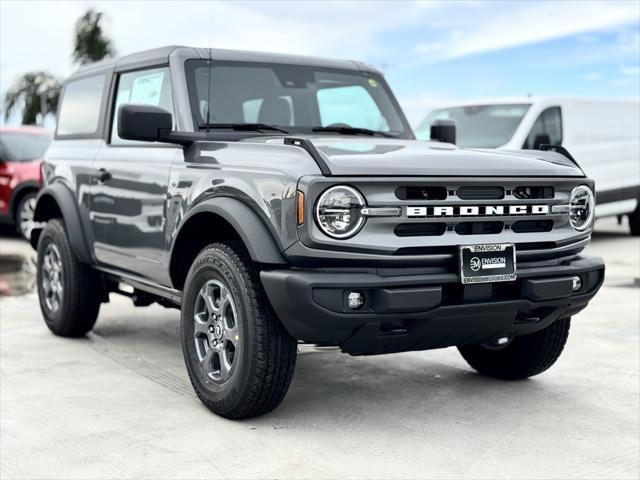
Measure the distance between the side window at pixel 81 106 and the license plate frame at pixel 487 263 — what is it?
3.16 m

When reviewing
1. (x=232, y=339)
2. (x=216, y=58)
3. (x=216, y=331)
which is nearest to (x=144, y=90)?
(x=216, y=58)

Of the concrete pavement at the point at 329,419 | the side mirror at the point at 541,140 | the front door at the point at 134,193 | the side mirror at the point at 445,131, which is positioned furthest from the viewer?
the side mirror at the point at 541,140

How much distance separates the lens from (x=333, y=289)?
3801 mm

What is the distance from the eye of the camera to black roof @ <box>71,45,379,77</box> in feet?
17.5

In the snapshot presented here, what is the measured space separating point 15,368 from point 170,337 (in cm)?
128

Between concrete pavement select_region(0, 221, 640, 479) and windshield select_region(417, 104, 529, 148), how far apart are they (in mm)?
4967

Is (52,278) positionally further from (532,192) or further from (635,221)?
(635,221)

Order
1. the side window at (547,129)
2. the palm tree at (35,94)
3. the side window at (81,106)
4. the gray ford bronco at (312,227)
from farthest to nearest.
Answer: the palm tree at (35,94) → the side window at (547,129) → the side window at (81,106) → the gray ford bronco at (312,227)

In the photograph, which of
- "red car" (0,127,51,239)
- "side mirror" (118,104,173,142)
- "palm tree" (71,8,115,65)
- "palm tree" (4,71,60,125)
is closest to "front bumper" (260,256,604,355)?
"side mirror" (118,104,173,142)

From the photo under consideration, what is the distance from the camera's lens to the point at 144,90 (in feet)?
18.5

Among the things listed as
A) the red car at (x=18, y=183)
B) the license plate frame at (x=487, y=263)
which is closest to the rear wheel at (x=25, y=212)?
the red car at (x=18, y=183)

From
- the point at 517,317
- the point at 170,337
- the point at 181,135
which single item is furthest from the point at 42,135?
the point at 517,317

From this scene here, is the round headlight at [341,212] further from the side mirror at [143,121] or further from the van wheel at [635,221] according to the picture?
the van wheel at [635,221]

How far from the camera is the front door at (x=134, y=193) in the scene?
5.05 metres
